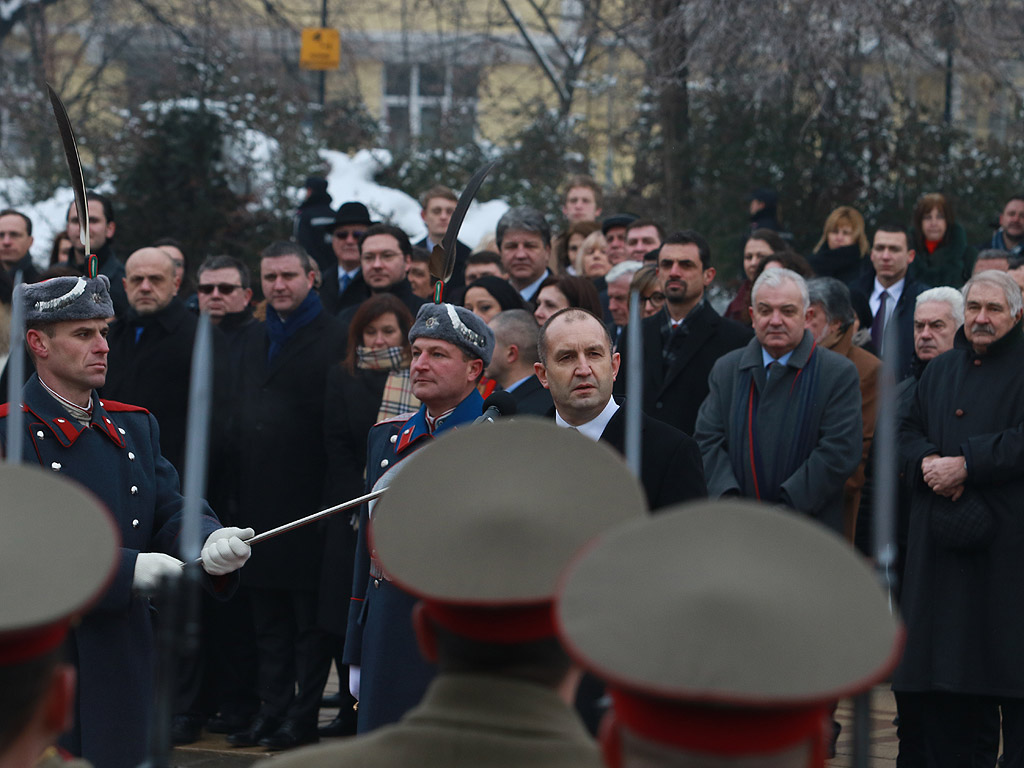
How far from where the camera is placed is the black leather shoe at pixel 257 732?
7.38 m

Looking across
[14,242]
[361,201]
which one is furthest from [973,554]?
[361,201]

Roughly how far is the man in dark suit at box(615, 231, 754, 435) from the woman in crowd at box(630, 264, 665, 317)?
6cm

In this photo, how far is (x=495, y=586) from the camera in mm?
2086

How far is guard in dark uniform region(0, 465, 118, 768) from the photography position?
1.96m

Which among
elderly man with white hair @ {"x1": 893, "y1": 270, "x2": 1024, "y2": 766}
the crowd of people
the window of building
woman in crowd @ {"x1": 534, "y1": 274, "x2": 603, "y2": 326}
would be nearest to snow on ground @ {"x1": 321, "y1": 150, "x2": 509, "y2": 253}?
the window of building

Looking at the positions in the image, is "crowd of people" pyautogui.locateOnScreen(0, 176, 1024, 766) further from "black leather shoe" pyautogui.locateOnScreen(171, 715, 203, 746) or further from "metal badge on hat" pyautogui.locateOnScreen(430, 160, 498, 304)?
"metal badge on hat" pyautogui.locateOnScreen(430, 160, 498, 304)

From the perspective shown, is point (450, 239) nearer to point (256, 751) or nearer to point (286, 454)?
point (286, 454)

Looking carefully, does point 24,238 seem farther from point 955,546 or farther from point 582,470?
point 582,470

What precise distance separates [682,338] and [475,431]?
18.2 feet

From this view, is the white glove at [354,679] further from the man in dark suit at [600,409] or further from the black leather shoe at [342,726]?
the black leather shoe at [342,726]

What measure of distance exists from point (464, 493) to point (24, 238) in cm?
882

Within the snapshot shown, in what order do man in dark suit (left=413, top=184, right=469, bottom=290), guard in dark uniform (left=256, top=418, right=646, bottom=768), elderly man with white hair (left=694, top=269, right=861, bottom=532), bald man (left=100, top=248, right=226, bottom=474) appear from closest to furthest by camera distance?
guard in dark uniform (left=256, top=418, right=646, bottom=768)
elderly man with white hair (left=694, top=269, right=861, bottom=532)
bald man (left=100, top=248, right=226, bottom=474)
man in dark suit (left=413, top=184, right=469, bottom=290)

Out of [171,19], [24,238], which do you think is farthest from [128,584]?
[171,19]

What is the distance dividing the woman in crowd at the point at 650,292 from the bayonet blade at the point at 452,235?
2138 millimetres
